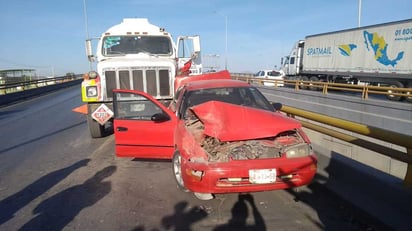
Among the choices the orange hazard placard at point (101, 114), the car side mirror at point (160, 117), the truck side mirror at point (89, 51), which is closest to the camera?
the car side mirror at point (160, 117)

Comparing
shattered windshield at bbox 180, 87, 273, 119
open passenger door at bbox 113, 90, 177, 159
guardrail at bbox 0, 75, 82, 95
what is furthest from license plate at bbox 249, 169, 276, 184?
guardrail at bbox 0, 75, 82, 95

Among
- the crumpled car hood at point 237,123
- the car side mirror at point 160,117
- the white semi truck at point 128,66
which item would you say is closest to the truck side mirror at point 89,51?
the white semi truck at point 128,66

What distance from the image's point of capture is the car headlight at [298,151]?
4.25 m

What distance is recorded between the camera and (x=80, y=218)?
13.4 ft

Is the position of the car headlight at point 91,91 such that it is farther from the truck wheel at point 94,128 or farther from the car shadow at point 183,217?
the car shadow at point 183,217

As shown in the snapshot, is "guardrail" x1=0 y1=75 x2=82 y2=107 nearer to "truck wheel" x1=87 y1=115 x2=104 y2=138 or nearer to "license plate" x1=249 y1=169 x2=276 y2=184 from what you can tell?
"truck wheel" x1=87 y1=115 x2=104 y2=138

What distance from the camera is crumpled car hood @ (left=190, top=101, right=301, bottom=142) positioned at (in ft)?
13.8

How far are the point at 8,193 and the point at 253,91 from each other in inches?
172

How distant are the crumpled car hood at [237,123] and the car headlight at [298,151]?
0.26m

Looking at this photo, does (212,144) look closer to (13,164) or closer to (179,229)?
(179,229)

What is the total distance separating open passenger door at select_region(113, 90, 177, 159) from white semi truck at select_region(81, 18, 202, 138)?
2206 millimetres

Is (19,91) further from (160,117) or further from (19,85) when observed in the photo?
(160,117)

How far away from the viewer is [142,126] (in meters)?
5.65

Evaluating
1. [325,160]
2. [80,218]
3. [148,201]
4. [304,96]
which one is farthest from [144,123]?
[304,96]
